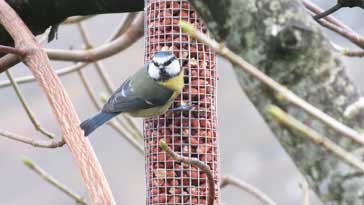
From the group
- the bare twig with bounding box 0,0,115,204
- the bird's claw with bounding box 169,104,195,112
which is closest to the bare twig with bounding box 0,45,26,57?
the bare twig with bounding box 0,0,115,204

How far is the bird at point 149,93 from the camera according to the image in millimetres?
3186

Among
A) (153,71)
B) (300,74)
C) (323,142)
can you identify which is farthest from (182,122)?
(323,142)

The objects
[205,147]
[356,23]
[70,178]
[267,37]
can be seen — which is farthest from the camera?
[70,178]

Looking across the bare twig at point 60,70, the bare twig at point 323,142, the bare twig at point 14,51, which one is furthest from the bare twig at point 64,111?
the bare twig at point 323,142

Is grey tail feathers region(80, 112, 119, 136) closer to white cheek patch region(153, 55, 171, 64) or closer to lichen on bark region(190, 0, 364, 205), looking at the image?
white cheek patch region(153, 55, 171, 64)

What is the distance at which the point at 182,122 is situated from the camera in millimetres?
3215

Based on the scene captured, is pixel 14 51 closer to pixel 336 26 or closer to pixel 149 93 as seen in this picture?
pixel 336 26

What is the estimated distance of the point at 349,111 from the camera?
3.45 feet

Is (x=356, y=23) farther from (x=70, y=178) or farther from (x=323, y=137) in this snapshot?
(x=323, y=137)

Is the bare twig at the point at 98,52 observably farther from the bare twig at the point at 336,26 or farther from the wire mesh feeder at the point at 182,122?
the bare twig at the point at 336,26

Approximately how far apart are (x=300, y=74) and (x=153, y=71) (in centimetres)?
234

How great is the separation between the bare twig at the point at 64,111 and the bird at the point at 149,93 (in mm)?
687

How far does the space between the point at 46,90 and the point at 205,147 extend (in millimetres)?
1013

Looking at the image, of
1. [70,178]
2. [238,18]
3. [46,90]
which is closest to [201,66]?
[46,90]
